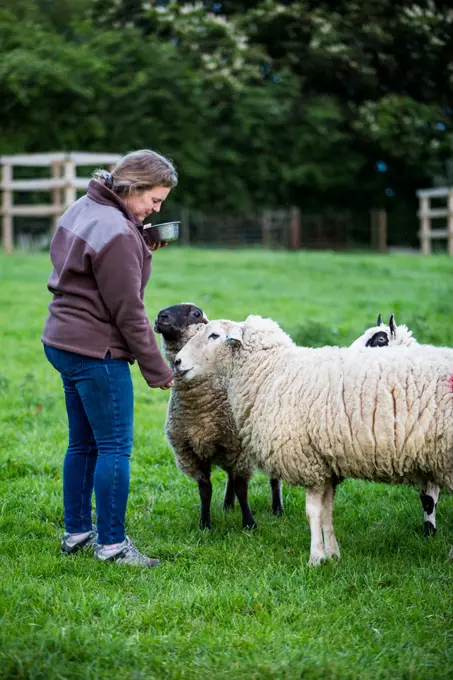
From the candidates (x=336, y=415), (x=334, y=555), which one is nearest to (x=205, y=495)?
(x=334, y=555)

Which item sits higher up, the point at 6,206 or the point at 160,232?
the point at 6,206

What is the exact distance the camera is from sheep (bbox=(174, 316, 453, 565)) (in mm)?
4559

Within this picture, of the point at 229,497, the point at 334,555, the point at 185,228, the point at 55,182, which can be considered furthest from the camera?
the point at 185,228

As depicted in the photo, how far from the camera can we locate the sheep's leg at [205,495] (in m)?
5.39

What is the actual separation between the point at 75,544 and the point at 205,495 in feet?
2.97

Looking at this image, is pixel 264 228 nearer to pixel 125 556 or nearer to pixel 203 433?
pixel 203 433

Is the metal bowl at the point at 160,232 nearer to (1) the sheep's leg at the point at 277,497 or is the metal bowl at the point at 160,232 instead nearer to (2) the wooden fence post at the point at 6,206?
(1) the sheep's leg at the point at 277,497

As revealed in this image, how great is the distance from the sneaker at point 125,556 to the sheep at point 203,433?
0.75 m

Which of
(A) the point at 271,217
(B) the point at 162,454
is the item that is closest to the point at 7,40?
(A) the point at 271,217

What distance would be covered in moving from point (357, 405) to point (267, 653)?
4.92 feet

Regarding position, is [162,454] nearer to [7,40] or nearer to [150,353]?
[150,353]

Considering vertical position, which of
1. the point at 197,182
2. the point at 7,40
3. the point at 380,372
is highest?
the point at 7,40

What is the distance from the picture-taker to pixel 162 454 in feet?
22.3

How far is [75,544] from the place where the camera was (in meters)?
4.85
